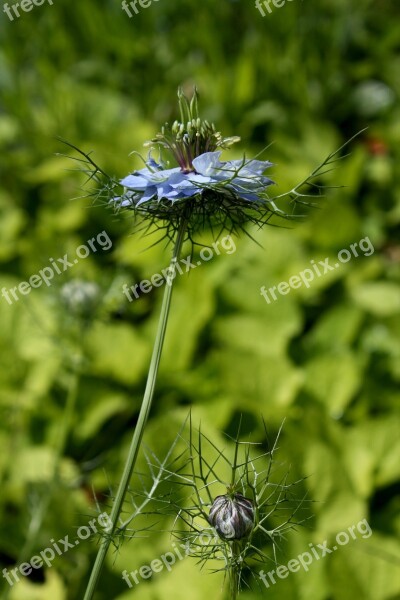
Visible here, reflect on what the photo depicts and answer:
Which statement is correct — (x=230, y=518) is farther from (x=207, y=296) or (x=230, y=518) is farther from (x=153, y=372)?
(x=207, y=296)

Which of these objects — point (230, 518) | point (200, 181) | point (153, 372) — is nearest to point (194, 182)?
point (200, 181)

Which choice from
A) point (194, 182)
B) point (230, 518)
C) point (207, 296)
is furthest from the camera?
point (207, 296)

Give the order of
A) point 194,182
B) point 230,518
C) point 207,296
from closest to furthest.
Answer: point 194,182 → point 230,518 → point 207,296

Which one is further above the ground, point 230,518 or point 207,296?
point 207,296

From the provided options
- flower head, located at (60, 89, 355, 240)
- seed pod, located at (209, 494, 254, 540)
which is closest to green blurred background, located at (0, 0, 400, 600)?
flower head, located at (60, 89, 355, 240)

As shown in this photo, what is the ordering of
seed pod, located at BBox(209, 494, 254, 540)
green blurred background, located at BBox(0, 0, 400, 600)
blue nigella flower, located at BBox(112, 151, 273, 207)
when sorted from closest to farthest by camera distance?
blue nigella flower, located at BBox(112, 151, 273, 207) → seed pod, located at BBox(209, 494, 254, 540) → green blurred background, located at BBox(0, 0, 400, 600)

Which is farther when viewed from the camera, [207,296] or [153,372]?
[207,296]

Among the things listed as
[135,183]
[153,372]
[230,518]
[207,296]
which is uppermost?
[207,296]

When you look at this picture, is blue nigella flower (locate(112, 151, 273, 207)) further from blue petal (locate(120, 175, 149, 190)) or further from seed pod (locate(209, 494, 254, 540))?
seed pod (locate(209, 494, 254, 540))
